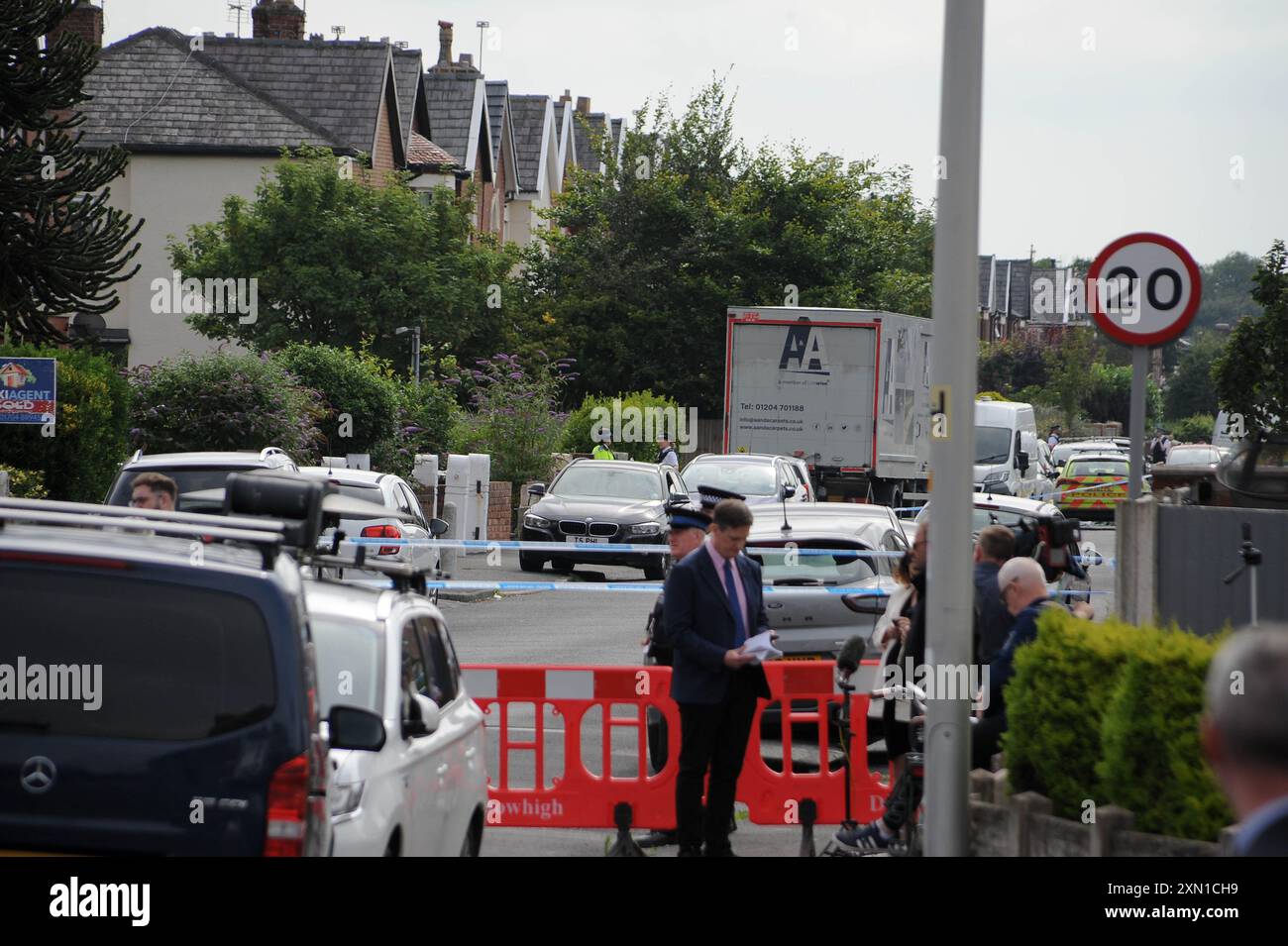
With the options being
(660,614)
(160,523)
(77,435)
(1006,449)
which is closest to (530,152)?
(1006,449)

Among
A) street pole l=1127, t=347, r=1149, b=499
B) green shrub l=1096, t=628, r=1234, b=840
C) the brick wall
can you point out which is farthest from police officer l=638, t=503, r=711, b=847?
the brick wall

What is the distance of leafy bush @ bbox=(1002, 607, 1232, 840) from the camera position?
244 inches

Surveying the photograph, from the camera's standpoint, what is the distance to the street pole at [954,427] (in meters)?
6.84

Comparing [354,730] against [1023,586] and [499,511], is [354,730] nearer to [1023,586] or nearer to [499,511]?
[1023,586]

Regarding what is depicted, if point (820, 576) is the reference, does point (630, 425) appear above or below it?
above

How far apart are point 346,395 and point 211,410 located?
186 inches

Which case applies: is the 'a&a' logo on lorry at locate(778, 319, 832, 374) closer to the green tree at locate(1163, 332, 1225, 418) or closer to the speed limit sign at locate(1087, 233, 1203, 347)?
the speed limit sign at locate(1087, 233, 1203, 347)

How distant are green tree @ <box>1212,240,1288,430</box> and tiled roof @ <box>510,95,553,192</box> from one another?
43.7 m

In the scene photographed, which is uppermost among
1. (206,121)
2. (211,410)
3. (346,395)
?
(206,121)

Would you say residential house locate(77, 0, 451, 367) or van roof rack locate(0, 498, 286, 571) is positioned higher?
residential house locate(77, 0, 451, 367)

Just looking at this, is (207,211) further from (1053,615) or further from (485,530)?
(1053,615)

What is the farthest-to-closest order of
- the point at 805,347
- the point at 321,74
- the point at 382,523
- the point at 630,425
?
the point at 321,74 → the point at 630,425 → the point at 805,347 → the point at 382,523

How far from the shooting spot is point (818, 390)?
3191 cm

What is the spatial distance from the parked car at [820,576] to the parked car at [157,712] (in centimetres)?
685
